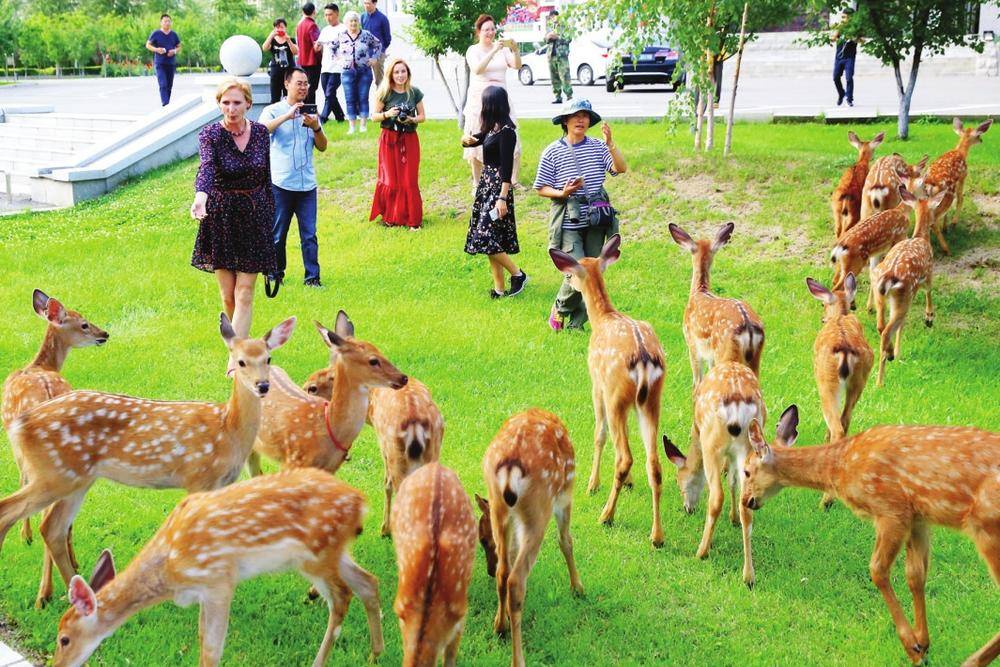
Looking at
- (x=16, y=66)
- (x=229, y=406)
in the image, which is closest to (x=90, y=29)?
(x=16, y=66)

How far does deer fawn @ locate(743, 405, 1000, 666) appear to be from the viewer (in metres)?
5.06

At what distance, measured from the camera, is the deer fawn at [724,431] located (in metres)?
6.21

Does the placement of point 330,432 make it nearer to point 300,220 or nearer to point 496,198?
point 496,198

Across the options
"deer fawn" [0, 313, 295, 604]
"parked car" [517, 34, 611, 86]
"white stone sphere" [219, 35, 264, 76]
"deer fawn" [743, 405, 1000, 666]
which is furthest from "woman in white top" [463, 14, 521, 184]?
"parked car" [517, 34, 611, 86]

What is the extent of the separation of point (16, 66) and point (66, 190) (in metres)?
44.5

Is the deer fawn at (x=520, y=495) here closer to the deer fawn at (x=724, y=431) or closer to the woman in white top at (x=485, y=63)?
the deer fawn at (x=724, y=431)

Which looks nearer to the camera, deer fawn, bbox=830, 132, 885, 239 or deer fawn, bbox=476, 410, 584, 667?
deer fawn, bbox=476, 410, 584, 667

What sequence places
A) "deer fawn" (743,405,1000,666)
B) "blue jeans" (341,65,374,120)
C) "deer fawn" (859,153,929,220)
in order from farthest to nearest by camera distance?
"blue jeans" (341,65,374,120) → "deer fawn" (859,153,929,220) → "deer fawn" (743,405,1000,666)

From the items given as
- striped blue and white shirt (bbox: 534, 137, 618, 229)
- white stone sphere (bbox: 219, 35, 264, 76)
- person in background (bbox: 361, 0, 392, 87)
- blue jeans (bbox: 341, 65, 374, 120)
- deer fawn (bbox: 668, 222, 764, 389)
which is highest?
person in background (bbox: 361, 0, 392, 87)

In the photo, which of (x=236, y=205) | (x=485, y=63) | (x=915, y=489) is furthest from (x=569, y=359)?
(x=485, y=63)

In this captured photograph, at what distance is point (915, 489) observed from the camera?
5.25 meters

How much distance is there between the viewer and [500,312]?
11117mm

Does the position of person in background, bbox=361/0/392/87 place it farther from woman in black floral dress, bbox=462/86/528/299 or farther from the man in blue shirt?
woman in black floral dress, bbox=462/86/528/299

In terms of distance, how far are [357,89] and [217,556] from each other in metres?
14.9
